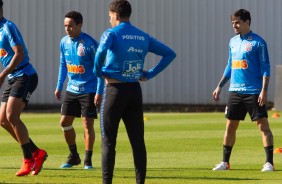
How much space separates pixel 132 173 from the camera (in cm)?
1153

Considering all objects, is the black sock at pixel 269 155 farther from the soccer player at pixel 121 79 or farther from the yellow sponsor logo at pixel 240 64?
the soccer player at pixel 121 79

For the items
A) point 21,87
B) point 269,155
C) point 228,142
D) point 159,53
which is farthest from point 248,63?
point 21,87

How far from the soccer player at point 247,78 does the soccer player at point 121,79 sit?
2.64 metres

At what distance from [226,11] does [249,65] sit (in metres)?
21.0

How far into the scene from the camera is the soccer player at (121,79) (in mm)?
9305

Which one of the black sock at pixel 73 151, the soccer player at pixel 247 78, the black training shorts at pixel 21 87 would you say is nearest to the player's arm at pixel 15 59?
the black training shorts at pixel 21 87

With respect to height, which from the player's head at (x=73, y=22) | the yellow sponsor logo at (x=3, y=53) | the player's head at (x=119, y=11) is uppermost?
the player's head at (x=119, y=11)

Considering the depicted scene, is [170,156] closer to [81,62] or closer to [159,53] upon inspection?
[81,62]

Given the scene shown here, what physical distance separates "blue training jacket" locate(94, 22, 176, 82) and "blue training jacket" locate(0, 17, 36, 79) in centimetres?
176

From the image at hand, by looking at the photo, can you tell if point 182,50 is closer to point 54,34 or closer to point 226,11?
point 226,11

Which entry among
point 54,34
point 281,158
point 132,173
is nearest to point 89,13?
point 54,34

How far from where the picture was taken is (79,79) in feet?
40.6

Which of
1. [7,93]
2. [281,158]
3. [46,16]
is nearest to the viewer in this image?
[7,93]

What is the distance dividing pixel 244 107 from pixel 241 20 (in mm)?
1119
